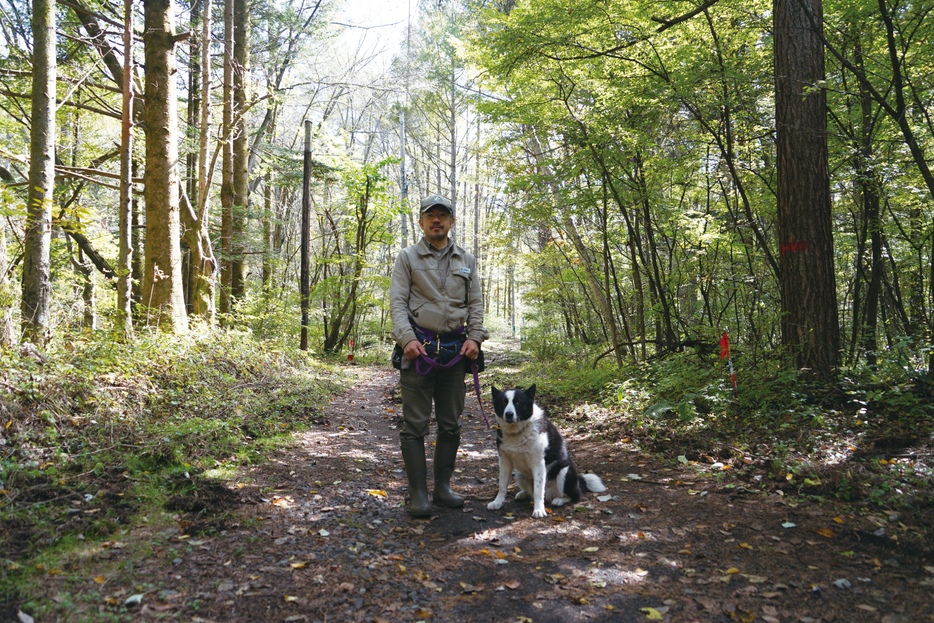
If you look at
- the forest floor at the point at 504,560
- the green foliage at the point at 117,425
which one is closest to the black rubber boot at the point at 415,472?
the forest floor at the point at 504,560

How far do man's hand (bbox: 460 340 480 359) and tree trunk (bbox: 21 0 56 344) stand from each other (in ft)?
16.5

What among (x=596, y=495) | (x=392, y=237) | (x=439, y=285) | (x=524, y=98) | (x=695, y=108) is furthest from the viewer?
(x=392, y=237)

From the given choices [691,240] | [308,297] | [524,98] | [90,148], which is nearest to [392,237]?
[308,297]

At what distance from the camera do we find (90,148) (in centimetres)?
1224

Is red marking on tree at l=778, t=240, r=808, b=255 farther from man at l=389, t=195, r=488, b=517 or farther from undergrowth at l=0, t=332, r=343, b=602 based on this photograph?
undergrowth at l=0, t=332, r=343, b=602

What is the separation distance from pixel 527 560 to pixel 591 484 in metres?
1.53

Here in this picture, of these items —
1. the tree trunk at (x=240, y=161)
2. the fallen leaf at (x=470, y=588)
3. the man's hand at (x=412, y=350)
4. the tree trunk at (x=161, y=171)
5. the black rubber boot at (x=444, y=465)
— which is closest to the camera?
the fallen leaf at (x=470, y=588)

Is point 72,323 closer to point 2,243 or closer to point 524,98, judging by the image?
point 2,243

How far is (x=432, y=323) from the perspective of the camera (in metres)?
3.89

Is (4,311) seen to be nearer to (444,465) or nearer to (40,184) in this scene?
(40,184)

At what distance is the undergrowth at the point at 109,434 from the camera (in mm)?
2941

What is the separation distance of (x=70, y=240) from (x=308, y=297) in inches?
259

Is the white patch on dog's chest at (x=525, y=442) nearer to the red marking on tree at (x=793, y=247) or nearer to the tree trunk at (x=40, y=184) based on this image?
the red marking on tree at (x=793, y=247)

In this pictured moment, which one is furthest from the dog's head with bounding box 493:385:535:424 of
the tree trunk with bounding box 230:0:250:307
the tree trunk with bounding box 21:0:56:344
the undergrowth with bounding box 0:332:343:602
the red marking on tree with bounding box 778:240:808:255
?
the tree trunk with bounding box 230:0:250:307
